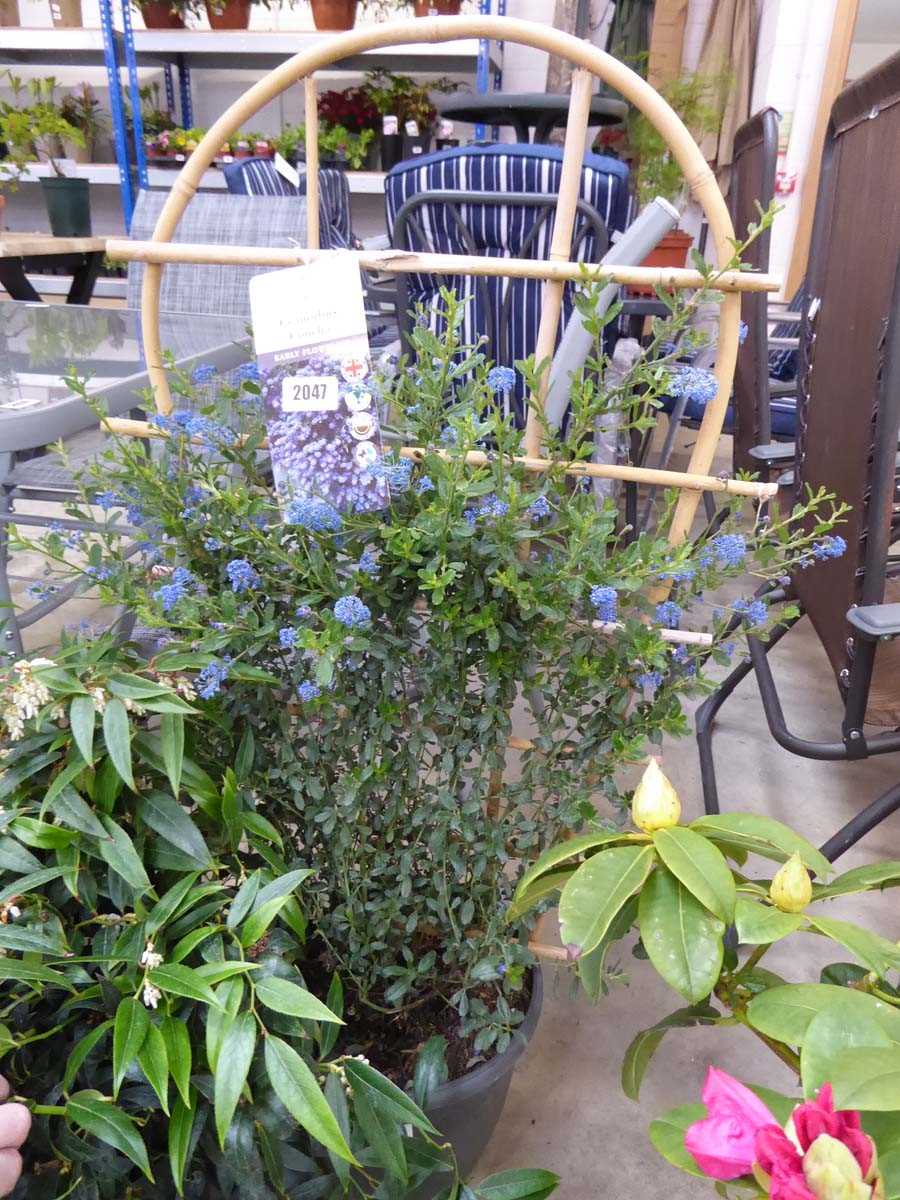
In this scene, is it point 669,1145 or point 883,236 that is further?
point 883,236

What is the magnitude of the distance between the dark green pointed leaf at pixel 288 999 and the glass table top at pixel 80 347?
855 mm

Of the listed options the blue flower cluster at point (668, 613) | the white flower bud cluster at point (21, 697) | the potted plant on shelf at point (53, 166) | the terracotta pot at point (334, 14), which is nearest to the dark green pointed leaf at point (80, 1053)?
the white flower bud cluster at point (21, 697)

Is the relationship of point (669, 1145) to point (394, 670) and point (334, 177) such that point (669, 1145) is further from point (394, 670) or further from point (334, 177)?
point (334, 177)

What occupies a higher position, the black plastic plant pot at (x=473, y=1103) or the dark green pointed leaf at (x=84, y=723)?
the dark green pointed leaf at (x=84, y=723)

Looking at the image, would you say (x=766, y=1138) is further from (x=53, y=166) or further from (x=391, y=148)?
(x=53, y=166)

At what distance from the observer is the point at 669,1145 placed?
49 cm

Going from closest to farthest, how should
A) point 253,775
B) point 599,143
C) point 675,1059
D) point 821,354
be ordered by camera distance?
point 253,775, point 675,1059, point 821,354, point 599,143

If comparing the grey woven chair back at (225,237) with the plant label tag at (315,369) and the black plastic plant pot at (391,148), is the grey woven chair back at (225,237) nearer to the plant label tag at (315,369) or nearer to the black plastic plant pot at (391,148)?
the plant label tag at (315,369)

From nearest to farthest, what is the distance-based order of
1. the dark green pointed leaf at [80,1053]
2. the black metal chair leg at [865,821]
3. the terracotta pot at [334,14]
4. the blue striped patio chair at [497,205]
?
the dark green pointed leaf at [80,1053], the black metal chair leg at [865,821], the blue striped patio chair at [497,205], the terracotta pot at [334,14]

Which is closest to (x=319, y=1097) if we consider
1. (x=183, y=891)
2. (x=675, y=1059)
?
(x=183, y=891)

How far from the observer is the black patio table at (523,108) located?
53.8 inches

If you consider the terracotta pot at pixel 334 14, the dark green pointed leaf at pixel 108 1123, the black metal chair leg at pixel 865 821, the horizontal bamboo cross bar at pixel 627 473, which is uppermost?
the terracotta pot at pixel 334 14

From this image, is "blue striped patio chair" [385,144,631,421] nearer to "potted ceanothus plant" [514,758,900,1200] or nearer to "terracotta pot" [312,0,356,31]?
"potted ceanothus plant" [514,758,900,1200]

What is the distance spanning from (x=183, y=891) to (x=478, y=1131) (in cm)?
52
